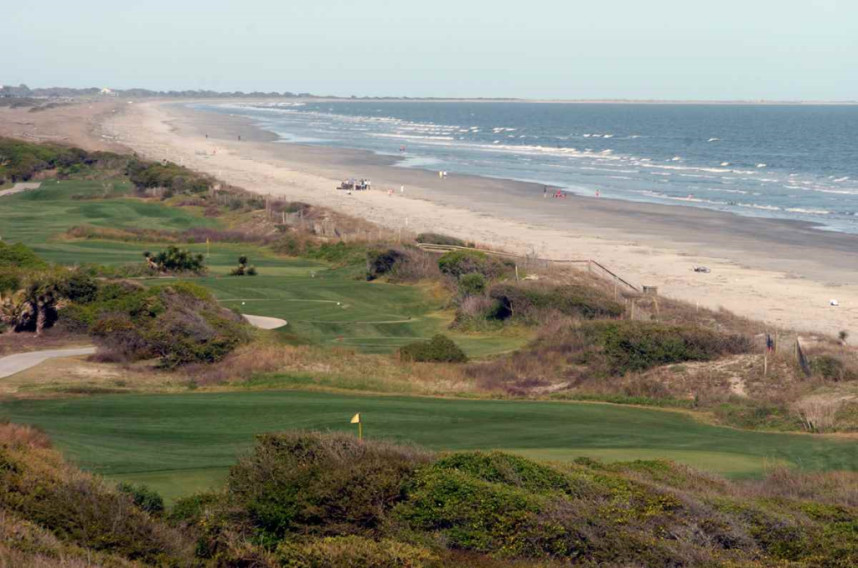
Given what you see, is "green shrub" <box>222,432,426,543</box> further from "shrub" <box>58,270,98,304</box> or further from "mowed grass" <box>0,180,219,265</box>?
"mowed grass" <box>0,180,219,265</box>

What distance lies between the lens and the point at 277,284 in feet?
137

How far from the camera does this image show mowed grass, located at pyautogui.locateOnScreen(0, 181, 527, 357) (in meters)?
34.6

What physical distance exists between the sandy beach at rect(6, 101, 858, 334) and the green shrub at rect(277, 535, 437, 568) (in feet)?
90.3

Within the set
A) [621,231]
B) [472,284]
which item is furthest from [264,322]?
[621,231]

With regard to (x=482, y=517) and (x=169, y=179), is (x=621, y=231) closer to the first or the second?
(x=169, y=179)

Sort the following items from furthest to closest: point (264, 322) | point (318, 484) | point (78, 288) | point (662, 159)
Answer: point (662, 159), point (264, 322), point (78, 288), point (318, 484)

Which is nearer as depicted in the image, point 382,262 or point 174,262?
point 174,262

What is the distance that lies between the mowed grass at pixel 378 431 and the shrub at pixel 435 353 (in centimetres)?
465

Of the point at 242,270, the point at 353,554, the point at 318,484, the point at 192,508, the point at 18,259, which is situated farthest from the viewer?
the point at 242,270

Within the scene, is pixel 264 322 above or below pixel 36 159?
below

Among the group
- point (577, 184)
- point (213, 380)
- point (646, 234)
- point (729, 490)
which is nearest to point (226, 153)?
point (577, 184)

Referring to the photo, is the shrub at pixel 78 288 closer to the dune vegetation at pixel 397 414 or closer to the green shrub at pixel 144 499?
the dune vegetation at pixel 397 414

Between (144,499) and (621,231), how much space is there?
47.8 meters

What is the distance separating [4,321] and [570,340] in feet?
54.0
